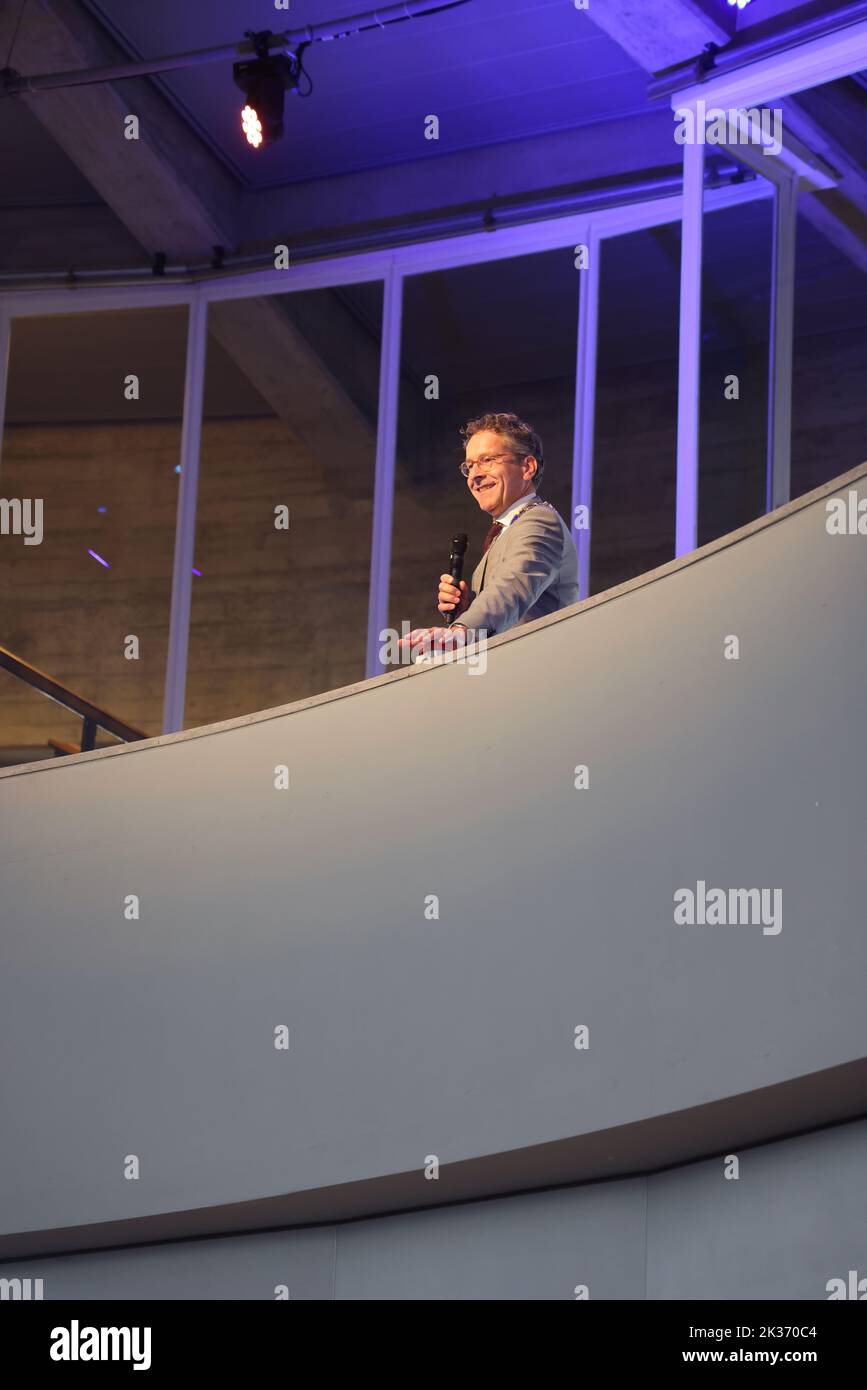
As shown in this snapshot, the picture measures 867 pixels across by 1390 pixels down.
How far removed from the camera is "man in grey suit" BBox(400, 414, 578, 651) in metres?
3.48

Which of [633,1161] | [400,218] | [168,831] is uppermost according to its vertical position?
[400,218]

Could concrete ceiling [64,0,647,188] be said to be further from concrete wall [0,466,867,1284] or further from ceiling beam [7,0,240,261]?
concrete wall [0,466,867,1284]

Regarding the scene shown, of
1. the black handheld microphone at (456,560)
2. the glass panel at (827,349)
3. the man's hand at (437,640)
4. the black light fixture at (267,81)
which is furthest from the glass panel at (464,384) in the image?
the man's hand at (437,640)

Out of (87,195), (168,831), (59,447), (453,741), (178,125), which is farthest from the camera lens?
(59,447)

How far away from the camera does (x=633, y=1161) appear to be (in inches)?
120

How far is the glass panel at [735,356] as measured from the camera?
17.8 ft

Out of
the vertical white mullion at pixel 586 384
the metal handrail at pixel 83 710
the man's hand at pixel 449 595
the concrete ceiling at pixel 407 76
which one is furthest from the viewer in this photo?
the vertical white mullion at pixel 586 384

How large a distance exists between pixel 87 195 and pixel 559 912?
18.7 ft

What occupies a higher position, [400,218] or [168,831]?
[400,218]

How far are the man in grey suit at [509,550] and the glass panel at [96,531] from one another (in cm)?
508

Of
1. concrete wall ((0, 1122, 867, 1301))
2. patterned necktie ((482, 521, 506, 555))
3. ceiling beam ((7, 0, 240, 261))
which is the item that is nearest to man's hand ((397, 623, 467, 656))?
patterned necktie ((482, 521, 506, 555))

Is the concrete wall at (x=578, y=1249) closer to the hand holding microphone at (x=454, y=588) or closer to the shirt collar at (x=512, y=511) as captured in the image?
the hand holding microphone at (x=454, y=588)
